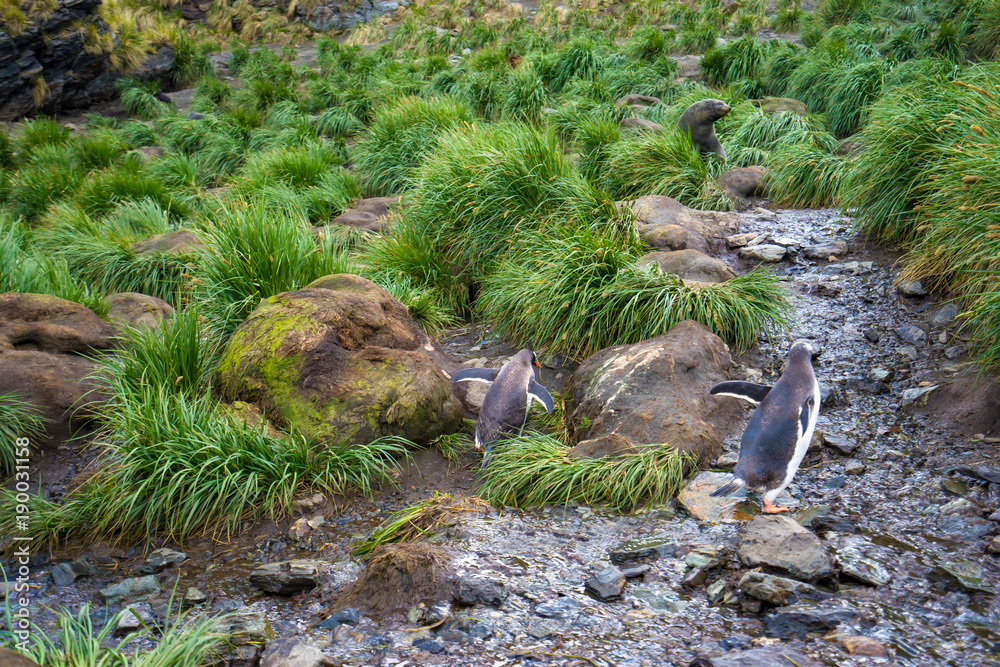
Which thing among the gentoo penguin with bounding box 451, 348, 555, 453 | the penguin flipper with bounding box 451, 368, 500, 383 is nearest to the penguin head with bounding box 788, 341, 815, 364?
the gentoo penguin with bounding box 451, 348, 555, 453

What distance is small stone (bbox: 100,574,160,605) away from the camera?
3.04m

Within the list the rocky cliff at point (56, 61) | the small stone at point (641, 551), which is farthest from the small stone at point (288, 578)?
the rocky cliff at point (56, 61)

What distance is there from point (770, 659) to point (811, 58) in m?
9.98

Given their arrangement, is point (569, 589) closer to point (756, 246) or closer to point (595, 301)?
point (595, 301)

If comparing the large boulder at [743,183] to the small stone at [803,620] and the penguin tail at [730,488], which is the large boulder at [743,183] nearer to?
the penguin tail at [730,488]

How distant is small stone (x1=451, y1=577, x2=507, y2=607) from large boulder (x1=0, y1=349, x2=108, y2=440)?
2.74m

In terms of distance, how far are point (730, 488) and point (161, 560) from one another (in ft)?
8.91

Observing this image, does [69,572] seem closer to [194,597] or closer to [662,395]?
[194,597]

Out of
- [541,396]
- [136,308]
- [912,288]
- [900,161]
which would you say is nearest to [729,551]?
[541,396]

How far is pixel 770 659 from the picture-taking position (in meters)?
2.21

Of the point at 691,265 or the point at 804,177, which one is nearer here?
the point at 691,265

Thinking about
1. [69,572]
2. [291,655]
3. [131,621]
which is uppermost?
[291,655]

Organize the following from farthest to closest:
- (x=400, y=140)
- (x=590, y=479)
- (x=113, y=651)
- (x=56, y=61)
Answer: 1. (x=56, y=61)
2. (x=400, y=140)
3. (x=590, y=479)
4. (x=113, y=651)

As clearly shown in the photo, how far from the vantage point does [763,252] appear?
19.3ft
